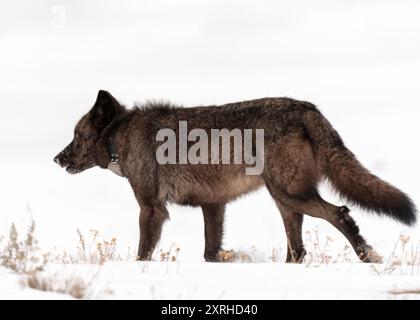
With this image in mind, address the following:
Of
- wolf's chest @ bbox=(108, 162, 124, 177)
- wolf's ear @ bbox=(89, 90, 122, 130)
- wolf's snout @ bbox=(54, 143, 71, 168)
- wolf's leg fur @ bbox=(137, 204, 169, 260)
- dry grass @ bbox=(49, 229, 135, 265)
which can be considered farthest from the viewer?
wolf's snout @ bbox=(54, 143, 71, 168)

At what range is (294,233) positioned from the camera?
9648mm

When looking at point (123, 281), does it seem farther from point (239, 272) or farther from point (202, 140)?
point (202, 140)

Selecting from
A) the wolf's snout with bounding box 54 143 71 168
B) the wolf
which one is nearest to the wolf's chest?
the wolf

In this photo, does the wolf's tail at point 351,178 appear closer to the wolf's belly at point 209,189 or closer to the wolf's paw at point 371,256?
the wolf's paw at point 371,256

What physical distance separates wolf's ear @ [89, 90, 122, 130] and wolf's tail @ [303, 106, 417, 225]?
10.5 ft

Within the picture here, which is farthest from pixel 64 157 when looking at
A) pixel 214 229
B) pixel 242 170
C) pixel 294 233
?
Answer: pixel 294 233

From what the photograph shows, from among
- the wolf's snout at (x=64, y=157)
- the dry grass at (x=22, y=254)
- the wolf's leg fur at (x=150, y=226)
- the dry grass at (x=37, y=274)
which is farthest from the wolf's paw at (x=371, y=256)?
the wolf's snout at (x=64, y=157)

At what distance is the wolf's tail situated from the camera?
29.2 ft

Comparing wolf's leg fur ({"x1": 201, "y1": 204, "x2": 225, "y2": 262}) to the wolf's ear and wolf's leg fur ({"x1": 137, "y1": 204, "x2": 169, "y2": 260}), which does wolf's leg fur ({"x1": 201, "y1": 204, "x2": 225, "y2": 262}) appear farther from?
the wolf's ear

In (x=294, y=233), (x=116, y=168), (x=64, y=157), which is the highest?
(x=64, y=157)

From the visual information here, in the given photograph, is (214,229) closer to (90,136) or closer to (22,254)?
(90,136)

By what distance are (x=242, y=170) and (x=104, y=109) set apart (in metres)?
2.73
